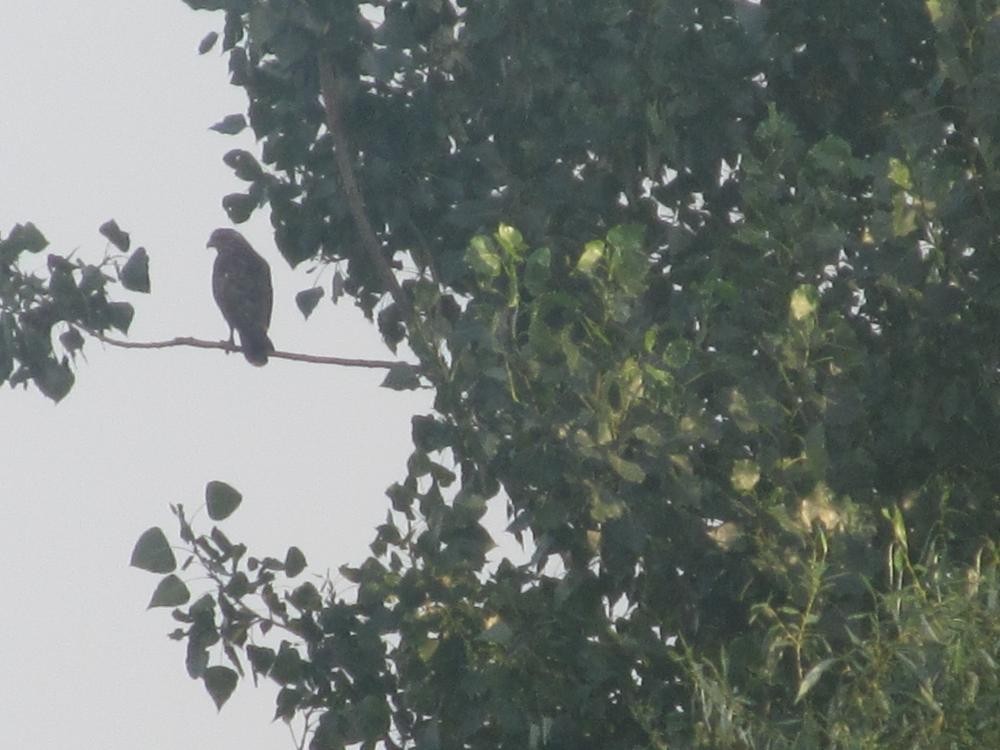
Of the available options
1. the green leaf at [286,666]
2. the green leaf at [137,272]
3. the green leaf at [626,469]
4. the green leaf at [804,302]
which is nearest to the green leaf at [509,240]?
the green leaf at [626,469]

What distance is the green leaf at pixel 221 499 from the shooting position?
596cm

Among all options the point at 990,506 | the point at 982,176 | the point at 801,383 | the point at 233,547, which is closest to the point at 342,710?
the point at 233,547

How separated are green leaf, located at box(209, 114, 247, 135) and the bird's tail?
136 inches

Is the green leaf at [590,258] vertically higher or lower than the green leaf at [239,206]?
lower

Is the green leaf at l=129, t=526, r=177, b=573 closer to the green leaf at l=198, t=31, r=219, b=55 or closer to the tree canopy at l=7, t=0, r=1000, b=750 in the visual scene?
the tree canopy at l=7, t=0, r=1000, b=750

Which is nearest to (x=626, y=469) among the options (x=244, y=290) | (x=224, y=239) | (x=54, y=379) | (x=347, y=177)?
(x=347, y=177)

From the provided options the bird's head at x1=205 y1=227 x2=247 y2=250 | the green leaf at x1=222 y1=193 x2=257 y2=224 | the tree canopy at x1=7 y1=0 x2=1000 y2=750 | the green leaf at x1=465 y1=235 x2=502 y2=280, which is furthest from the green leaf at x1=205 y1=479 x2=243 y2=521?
the bird's head at x1=205 y1=227 x2=247 y2=250

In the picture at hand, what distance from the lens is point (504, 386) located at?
570 cm

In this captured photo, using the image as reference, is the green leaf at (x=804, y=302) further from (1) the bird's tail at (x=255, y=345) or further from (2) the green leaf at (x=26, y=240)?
(1) the bird's tail at (x=255, y=345)

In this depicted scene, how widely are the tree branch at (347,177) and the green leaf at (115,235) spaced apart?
2.62ft

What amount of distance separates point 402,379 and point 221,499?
692 millimetres

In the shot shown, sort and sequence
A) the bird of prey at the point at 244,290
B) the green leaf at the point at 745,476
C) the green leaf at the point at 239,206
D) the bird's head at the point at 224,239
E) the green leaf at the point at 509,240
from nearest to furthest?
the green leaf at the point at 509,240 < the green leaf at the point at 745,476 < the green leaf at the point at 239,206 < the bird of prey at the point at 244,290 < the bird's head at the point at 224,239

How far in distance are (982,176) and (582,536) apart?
5.28ft

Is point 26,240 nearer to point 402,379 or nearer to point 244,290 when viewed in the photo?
point 402,379
